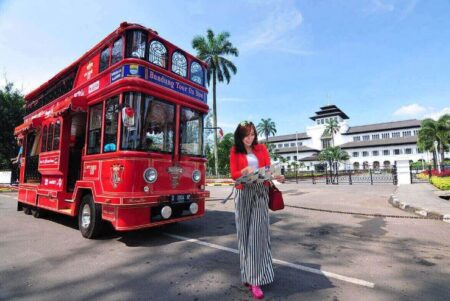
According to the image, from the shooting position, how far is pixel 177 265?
→ 398 centimetres

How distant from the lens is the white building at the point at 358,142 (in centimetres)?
6806

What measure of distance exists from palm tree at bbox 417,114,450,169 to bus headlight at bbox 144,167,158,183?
53.4 metres

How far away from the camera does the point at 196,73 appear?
6.54m

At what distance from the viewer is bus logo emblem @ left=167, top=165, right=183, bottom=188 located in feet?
18.0

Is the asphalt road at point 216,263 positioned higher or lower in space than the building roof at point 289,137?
lower

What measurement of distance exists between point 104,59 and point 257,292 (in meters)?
5.34

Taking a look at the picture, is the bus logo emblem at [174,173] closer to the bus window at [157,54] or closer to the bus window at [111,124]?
the bus window at [111,124]

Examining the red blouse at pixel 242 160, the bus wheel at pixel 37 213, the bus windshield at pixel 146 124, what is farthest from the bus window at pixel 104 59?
the bus wheel at pixel 37 213

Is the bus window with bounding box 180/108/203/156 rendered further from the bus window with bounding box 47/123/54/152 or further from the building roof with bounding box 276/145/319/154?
the building roof with bounding box 276/145/319/154

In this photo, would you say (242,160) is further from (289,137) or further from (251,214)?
(289,137)

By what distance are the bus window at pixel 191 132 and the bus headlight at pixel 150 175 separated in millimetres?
951

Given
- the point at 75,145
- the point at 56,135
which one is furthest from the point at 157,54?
the point at 56,135

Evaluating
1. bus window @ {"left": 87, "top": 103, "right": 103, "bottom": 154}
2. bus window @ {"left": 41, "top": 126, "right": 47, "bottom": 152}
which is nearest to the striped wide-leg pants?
bus window @ {"left": 87, "top": 103, "right": 103, "bottom": 154}

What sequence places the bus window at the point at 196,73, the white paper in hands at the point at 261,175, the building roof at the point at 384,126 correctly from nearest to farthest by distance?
the white paper in hands at the point at 261,175
the bus window at the point at 196,73
the building roof at the point at 384,126
